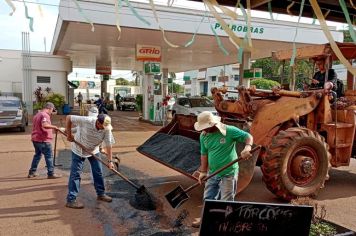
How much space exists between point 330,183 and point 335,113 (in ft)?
5.04

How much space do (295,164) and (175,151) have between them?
6.53 feet

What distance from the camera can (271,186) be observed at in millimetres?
5703

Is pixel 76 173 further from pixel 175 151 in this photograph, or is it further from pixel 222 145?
pixel 222 145

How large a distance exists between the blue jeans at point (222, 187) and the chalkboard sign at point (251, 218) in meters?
1.52

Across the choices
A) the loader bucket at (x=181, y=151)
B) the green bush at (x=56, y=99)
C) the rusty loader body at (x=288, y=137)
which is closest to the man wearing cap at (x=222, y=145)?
the loader bucket at (x=181, y=151)

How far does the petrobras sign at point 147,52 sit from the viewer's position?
17.2 meters

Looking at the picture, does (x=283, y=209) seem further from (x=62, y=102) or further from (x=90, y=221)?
(x=62, y=102)

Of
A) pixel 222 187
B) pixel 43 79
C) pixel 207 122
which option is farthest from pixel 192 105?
pixel 207 122

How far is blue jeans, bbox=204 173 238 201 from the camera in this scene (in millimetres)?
4262

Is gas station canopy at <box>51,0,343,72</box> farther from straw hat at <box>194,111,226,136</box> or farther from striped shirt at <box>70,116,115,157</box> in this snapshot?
straw hat at <box>194,111,226,136</box>

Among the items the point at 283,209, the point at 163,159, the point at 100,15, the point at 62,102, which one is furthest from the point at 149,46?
the point at 283,209

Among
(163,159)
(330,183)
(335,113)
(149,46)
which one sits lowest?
(330,183)

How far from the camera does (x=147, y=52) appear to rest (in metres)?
17.4

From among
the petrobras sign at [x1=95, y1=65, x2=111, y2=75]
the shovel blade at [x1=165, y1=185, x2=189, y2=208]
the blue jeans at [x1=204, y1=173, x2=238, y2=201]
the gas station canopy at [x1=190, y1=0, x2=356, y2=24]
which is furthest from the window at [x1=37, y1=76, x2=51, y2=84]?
the gas station canopy at [x1=190, y1=0, x2=356, y2=24]
